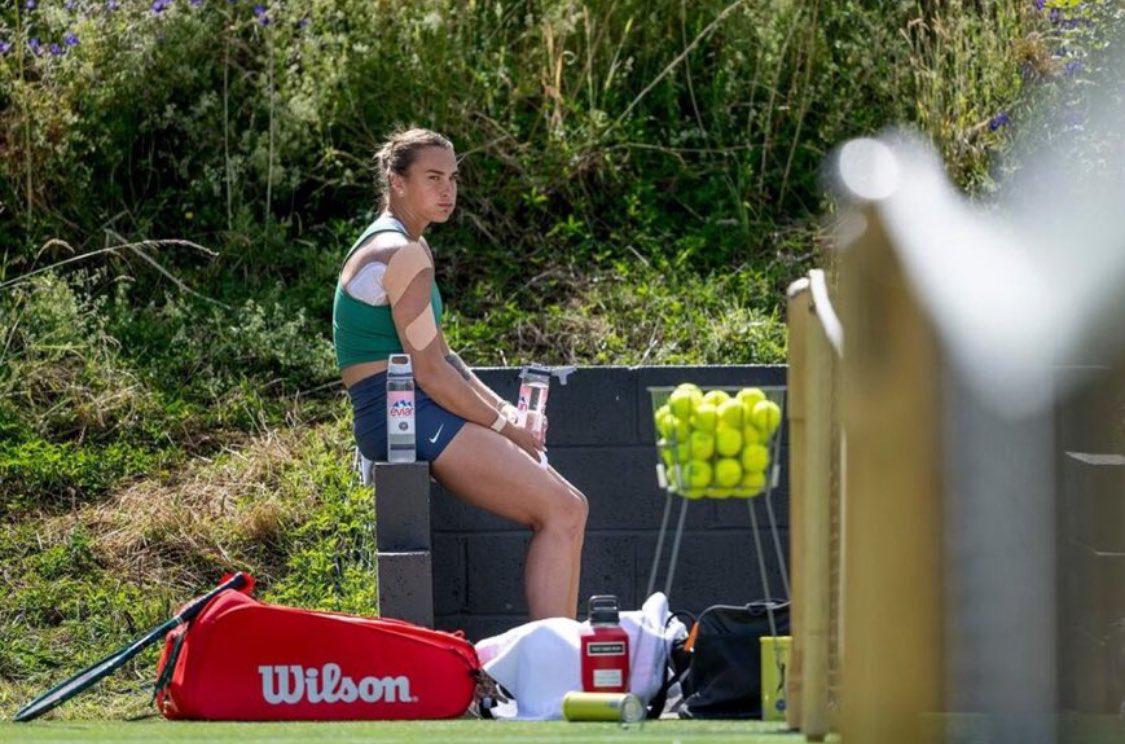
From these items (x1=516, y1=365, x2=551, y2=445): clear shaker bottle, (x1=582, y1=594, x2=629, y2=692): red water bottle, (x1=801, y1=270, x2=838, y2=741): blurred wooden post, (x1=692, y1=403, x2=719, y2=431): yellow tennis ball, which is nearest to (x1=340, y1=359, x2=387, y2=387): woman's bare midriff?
(x1=516, y1=365, x2=551, y2=445): clear shaker bottle

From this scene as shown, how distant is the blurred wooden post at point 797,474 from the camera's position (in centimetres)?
390

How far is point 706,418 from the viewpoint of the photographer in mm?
4680

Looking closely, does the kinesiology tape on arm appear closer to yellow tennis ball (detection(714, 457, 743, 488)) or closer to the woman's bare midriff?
the woman's bare midriff

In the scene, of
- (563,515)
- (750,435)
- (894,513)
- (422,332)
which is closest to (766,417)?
(750,435)

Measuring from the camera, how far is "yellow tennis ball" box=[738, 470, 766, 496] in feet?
15.4

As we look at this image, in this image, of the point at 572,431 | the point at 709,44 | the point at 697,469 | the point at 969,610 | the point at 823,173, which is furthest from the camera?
the point at 709,44

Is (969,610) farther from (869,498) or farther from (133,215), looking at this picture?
(133,215)

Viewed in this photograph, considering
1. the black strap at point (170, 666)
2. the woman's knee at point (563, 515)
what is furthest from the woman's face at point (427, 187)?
the black strap at point (170, 666)

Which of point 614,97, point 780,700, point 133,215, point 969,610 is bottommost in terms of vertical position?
point 780,700

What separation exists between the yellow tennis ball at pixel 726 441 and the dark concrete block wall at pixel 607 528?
5.03 feet

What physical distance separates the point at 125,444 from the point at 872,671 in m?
5.71

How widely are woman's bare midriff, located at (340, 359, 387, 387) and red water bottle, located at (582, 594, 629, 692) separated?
108cm

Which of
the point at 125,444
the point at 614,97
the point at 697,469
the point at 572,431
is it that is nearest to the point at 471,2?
Result: the point at 614,97

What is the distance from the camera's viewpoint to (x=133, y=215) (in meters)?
8.74
